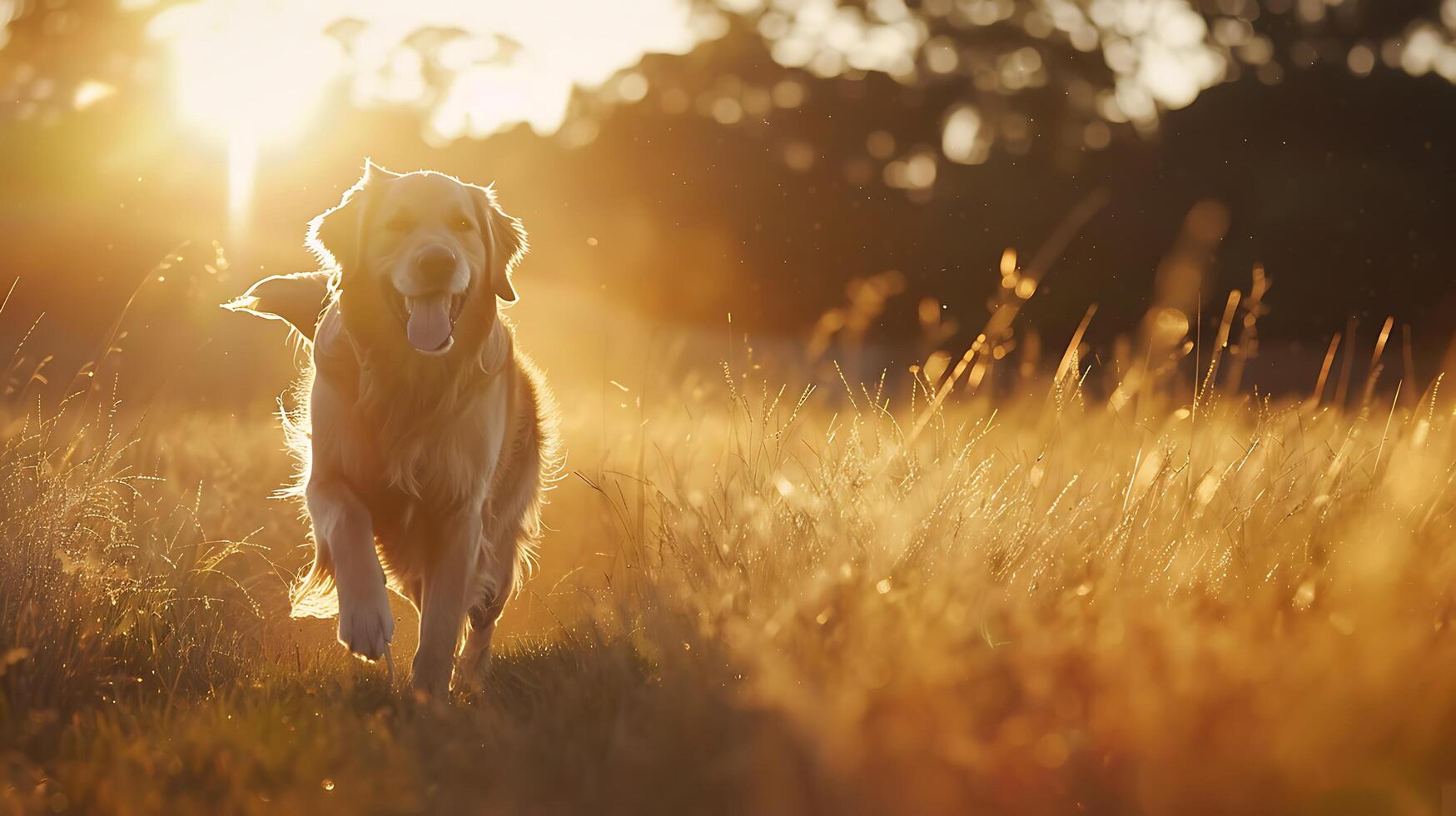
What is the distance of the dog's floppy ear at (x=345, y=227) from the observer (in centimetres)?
391

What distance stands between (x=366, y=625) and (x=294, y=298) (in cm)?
179

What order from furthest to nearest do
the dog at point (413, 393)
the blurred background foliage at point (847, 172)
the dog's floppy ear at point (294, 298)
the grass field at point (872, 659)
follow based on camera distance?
the blurred background foliage at point (847, 172)
the dog's floppy ear at point (294, 298)
the dog at point (413, 393)
the grass field at point (872, 659)

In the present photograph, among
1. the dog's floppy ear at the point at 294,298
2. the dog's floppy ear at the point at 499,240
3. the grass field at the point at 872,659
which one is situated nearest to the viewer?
the grass field at the point at 872,659

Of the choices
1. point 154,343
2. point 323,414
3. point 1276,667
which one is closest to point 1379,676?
point 1276,667

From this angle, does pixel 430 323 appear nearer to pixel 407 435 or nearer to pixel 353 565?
pixel 407 435

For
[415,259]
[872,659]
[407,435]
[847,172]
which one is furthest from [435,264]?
[847,172]

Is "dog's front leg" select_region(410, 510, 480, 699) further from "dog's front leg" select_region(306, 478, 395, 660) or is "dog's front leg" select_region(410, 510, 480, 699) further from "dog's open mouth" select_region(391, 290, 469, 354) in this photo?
"dog's open mouth" select_region(391, 290, 469, 354)

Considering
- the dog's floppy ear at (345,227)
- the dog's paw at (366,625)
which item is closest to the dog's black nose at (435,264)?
the dog's floppy ear at (345,227)

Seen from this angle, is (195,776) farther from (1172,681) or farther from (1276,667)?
(1276,667)

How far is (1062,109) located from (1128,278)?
3.97 metres

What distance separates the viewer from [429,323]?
365 centimetres

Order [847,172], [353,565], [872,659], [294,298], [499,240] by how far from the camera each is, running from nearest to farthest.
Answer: [872,659]
[353,565]
[499,240]
[294,298]
[847,172]

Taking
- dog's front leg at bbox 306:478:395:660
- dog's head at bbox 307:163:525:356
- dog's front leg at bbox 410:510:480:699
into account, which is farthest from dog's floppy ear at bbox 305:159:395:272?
dog's front leg at bbox 410:510:480:699

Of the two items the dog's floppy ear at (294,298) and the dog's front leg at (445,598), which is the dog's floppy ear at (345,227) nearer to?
the dog's floppy ear at (294,298)
